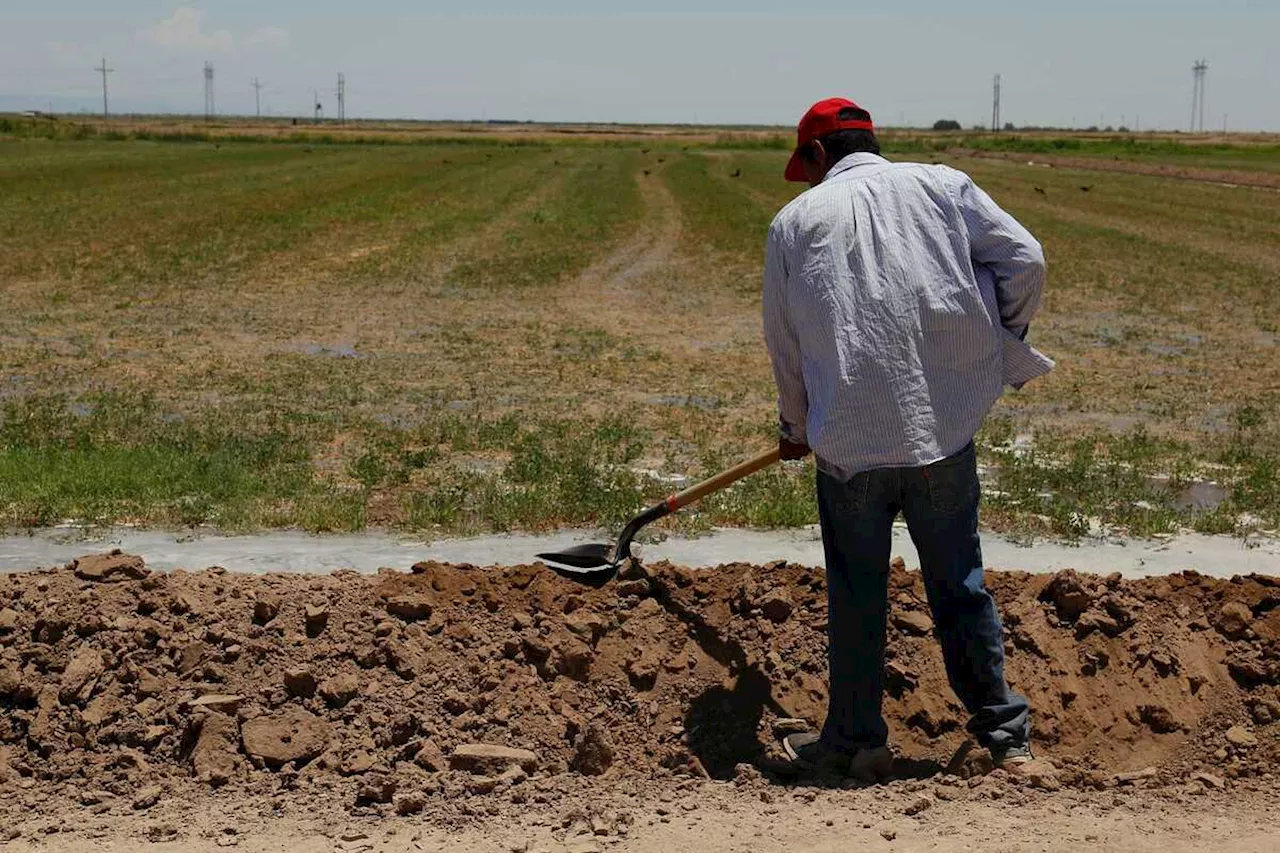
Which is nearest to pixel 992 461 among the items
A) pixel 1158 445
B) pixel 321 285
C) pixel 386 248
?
pixel 1158 445

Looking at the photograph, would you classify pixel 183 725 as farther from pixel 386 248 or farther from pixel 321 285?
pixel 386 248

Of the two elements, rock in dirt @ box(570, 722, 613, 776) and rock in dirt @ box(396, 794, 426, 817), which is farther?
rock in dirt @ box(570, 722, 613, 776)

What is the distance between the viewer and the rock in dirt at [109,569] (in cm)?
556

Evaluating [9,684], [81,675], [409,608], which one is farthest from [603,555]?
[9,684]

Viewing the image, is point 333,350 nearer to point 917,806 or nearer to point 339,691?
point 339,691

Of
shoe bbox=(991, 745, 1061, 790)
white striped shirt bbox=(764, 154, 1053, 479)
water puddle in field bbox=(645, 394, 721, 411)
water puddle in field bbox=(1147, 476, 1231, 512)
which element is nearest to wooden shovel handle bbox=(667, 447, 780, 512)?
white striped shirt bbox=(764, 154, 1053, 479)

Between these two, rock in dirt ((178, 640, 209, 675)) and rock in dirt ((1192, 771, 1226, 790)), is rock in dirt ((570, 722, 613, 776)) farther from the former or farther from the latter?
rock in dirt ((1192, 771, 1226, 790))

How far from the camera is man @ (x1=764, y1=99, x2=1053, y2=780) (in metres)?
4.06

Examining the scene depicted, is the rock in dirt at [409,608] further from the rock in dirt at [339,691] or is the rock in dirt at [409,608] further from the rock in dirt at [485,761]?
the rock in dirt at [485,761]

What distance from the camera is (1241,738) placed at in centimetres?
489

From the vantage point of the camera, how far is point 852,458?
4.16 metres

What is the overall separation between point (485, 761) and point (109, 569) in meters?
1.91

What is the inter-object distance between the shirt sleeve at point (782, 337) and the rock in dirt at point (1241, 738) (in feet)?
6.26

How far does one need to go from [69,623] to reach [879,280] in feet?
10.5
